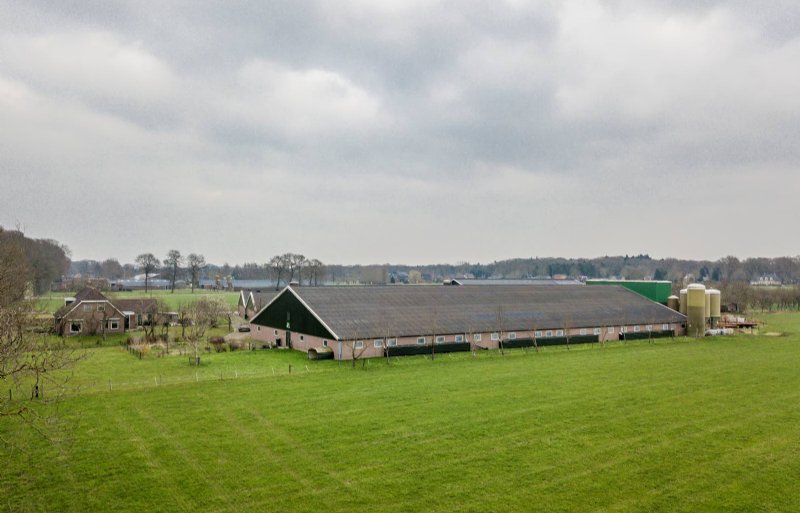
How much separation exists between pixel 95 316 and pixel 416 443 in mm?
47812

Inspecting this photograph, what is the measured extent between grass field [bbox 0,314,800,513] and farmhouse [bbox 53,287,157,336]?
25041 mm

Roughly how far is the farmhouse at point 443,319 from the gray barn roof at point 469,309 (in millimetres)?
92

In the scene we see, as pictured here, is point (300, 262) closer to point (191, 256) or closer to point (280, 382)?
point (191, 256)

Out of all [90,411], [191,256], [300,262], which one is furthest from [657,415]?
[191,256]

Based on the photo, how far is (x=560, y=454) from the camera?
722 inches

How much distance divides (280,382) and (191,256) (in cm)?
12933

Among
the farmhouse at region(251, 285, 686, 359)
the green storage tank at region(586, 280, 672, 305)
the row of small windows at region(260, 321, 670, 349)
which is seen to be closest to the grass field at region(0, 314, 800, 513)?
the row of small windows at region(260, 321, 670, 349)

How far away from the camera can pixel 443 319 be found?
149 ft

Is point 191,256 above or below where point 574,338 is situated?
above

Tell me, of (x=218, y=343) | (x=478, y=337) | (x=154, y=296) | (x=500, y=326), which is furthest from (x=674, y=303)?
(x=154, y=296)

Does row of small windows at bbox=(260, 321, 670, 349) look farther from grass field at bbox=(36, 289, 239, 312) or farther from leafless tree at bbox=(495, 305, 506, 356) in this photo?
grass field at bbox=(36, 289, 239, 312)

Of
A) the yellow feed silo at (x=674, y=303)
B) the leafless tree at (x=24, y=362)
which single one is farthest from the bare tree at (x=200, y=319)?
the yellow feed silo at (x=674, y=303)

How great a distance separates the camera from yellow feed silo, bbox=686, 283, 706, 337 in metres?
57.6

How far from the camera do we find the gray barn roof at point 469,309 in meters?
42.3
